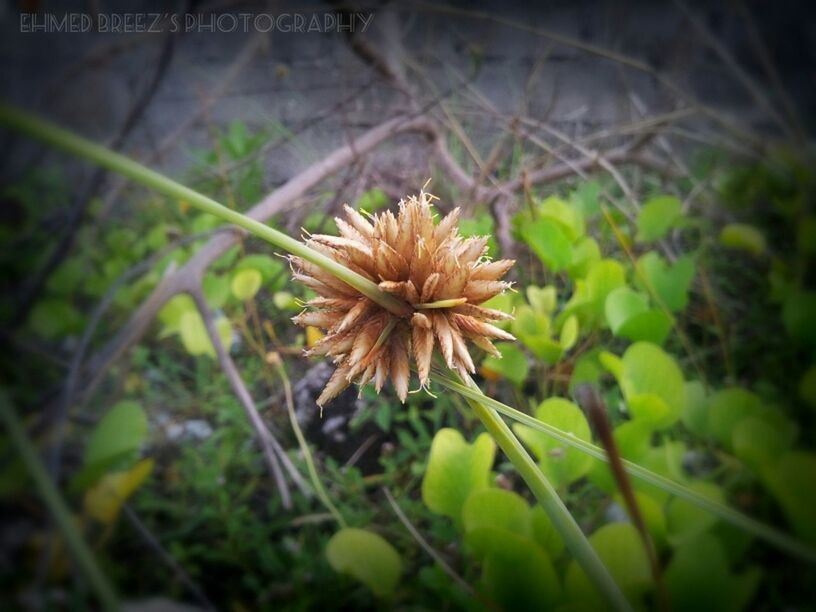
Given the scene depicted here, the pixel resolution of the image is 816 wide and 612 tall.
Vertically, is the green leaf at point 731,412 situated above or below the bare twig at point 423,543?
above

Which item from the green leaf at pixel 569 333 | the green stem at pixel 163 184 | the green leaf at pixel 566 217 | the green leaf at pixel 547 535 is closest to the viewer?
the green stem at pixel 163 184

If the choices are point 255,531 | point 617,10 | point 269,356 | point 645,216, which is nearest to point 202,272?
point 269,356

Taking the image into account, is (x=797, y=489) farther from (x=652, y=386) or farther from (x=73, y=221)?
(x=73, y=221)

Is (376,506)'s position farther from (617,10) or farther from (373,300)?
(617,10)

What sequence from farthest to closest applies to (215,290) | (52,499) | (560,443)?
(215,290) → (560,443) → (52,499)

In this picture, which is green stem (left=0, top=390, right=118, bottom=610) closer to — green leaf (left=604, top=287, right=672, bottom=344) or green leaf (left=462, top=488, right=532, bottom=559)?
green leaf (left=462, top=488, right=532, bottom=559)

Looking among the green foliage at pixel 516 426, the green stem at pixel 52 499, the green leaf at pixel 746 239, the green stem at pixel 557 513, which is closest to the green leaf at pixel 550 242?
the green foliage at pixel 516 426

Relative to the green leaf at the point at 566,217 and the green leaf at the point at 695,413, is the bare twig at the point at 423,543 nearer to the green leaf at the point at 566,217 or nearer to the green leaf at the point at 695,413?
the green leaf at the point at 695,413

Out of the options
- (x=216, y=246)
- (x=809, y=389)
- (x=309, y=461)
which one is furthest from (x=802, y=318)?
(x=216, y=246)
